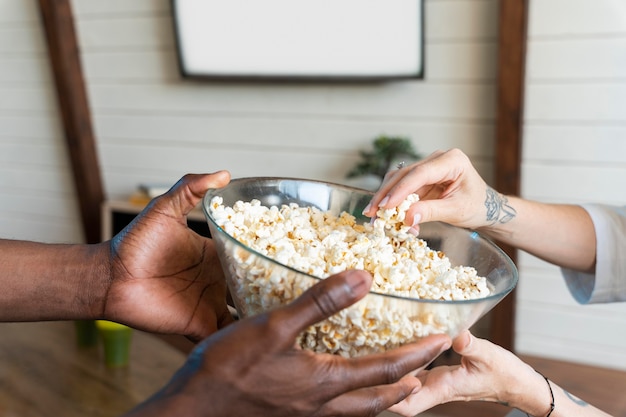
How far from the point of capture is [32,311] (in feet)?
3.41

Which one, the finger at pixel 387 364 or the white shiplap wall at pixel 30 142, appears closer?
the finger at pixel 387 364

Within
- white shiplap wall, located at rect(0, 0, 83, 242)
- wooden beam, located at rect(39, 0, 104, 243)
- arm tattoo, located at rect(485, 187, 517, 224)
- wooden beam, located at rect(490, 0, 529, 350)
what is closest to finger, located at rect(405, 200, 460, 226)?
arm tattoo, located at rect(485, 187, 517, 224)

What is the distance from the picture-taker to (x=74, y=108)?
286 cm

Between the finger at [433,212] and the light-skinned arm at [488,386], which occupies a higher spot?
the finger at [433,212]

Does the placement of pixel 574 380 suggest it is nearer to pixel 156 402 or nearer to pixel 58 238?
pixel 156 402

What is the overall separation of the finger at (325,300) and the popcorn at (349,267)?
50 millimetres

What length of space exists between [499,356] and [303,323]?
1.55ft

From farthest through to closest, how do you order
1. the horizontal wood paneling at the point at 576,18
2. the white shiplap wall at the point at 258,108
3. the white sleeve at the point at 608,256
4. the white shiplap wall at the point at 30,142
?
1. the white shiplap wall at the point at 30,142
2. the white shiplap wall at the point at 258,108
3. the horizontal wood paneling at the point at 576,18
4. the white sleeve at the point at 608,256

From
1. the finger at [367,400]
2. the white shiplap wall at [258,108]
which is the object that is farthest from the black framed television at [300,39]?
the finger at [367,400]

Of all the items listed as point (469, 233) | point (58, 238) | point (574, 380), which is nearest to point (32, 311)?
point (469, 233)

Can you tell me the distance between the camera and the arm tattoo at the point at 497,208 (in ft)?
3.96

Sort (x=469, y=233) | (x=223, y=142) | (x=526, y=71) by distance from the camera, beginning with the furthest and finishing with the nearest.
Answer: (x=223, y=142)
(x=526, y=71)
(x=469, y=233)

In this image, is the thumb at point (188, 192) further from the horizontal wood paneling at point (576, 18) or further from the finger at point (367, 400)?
the horizontal wood paneling at point (576, 18)

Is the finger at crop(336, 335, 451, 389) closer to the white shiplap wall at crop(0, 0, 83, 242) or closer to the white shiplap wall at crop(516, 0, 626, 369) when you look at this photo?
the white shiplap wall at crop(516, 0, 626, 369)
